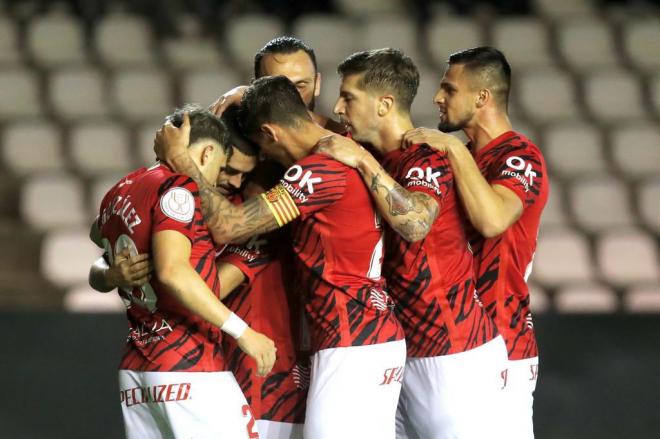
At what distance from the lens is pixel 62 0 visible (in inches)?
329

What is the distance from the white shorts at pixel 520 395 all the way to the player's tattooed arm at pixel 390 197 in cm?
78

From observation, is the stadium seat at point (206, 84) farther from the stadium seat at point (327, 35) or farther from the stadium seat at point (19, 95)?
the stadium seat at point (19, 95)

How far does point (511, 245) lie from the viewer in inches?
151

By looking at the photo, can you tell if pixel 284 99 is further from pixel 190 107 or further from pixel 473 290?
pixel 473 290

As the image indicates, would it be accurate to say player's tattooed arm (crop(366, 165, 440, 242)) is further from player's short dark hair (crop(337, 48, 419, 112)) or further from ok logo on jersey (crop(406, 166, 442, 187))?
A: player's short dark hair (crop(337, 48, 419, 112))

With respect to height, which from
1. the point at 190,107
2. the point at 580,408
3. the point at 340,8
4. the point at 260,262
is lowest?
the point at 580,408

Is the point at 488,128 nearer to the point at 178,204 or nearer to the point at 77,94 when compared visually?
the point at 178,204

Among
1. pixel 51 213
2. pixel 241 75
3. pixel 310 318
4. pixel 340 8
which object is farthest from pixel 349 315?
pixel 340 8

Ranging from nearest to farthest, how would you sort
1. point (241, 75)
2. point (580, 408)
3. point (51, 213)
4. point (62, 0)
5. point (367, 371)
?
point (367, 371) < point (580, 408) < point (51, 213) < point (241, 75) < point (62, 0)

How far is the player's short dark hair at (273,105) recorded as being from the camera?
349cm

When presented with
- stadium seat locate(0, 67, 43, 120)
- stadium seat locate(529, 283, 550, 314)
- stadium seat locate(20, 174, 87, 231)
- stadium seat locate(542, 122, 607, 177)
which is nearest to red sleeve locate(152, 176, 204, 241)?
stadium seat locate(529, 283, 550, 314)

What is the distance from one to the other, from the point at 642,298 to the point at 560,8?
321 centimetres

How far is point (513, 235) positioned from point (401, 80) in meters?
0.73

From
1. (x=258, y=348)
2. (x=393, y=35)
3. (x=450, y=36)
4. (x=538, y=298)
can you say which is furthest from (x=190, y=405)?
(x=450, y=36)
